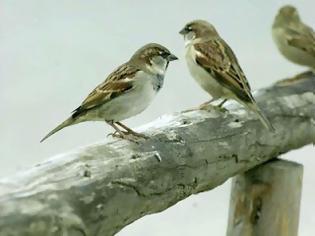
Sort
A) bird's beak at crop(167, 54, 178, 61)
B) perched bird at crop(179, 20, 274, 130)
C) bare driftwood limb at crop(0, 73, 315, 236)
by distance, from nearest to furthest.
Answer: bare driftwood limb at crop(0, 73, 315, 236), bird's beak at crop(167, 54, 178, 61), perched bird at crop(179, 20, 274, 130)

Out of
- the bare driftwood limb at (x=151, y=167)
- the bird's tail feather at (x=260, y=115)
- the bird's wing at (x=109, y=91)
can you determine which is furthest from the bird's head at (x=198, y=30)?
the bird's wing at (x=109, y=91)

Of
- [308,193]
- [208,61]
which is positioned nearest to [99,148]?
[208,61]

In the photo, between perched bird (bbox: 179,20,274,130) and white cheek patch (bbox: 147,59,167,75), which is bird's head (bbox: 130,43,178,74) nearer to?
white cheek patch (bbox: 147,59,167,75)

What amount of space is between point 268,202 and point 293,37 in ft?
3.21

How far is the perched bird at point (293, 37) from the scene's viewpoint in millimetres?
3643

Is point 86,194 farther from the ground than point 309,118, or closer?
closer

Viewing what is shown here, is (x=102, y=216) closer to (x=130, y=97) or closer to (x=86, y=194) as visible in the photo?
(x=86, y=194)

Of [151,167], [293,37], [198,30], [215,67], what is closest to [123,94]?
[151,167]

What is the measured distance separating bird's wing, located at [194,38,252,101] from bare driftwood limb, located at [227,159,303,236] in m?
0.27

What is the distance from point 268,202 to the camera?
114 inches

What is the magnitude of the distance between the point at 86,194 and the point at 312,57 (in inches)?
74.8

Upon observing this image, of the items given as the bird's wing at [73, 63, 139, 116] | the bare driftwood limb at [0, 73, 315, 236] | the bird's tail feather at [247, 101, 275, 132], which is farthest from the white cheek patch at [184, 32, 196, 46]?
the bird's wing at [73, 63, 139, 116]

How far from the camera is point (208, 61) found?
306 centimetres

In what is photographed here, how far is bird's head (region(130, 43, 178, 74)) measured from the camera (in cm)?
265
